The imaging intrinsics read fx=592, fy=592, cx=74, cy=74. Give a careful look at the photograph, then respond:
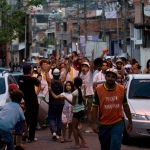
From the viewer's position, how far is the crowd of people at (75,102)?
9578 mm

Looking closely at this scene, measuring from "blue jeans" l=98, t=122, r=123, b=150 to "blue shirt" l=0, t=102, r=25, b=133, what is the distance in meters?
1.45

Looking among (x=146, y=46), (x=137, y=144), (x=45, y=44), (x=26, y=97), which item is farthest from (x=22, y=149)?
(x=45, y=44)

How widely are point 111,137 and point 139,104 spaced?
158 inches

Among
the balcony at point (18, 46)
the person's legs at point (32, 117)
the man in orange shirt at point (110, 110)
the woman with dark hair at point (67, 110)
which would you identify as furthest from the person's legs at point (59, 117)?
the balcony at point (18, 46)

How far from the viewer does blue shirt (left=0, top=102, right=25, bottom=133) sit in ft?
32.2

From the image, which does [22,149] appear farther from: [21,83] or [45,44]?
[45,44]

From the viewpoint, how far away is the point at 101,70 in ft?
54.4

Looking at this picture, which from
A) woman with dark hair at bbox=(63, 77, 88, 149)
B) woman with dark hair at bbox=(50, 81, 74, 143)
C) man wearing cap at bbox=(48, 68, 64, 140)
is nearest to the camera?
woman with dark hair at bbox=(63, 77, 88, 149)

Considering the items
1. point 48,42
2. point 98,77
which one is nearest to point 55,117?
point 98,77

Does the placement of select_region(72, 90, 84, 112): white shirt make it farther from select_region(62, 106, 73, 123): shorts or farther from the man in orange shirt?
the man in orange shirt

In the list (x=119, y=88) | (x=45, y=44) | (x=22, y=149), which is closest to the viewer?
(x=119, y=88)

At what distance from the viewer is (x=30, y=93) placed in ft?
46.1

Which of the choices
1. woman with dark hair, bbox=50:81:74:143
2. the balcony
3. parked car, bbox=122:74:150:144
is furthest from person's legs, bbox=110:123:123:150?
the balcony

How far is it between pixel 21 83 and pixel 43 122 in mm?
3320
